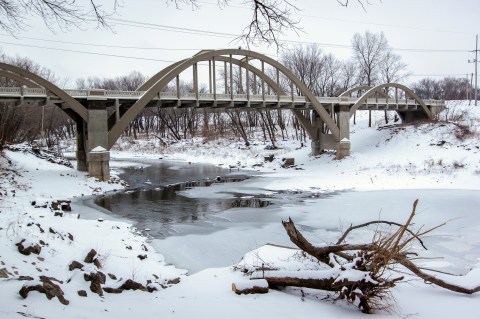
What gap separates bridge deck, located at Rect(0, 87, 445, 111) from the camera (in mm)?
25812

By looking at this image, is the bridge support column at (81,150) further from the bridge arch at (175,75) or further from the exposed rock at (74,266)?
the exposed rock at (74,266)

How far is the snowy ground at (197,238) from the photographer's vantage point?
5.30 metres

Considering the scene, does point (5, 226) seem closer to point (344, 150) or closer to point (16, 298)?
point (16, 298)

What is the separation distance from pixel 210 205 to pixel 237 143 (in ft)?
124

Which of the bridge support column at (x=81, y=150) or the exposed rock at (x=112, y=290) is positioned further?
the bridge support column at (x=81, y=150)

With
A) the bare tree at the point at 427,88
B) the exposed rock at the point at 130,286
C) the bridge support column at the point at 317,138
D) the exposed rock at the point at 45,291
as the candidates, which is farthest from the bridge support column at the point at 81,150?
the bare tree at the point at 427,88

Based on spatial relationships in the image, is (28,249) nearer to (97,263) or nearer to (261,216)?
(97,263)

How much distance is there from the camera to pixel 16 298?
15.4ft

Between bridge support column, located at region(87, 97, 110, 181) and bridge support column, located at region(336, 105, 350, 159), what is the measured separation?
20673 millimetres

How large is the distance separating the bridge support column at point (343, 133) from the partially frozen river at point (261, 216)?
14223 mm

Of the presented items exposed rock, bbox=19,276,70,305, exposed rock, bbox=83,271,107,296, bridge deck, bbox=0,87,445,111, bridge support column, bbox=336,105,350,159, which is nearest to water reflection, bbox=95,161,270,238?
bridge deck, bbox=0,87,445,111

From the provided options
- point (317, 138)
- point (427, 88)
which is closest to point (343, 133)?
point (317, 138)

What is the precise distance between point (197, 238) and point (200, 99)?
21.2m

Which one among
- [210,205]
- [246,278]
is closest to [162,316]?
[246,278]
